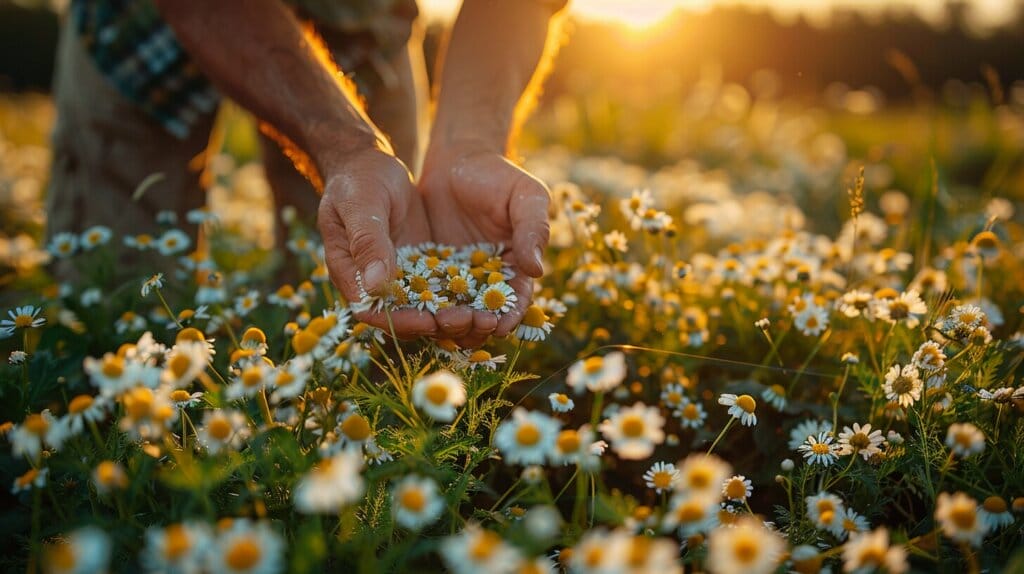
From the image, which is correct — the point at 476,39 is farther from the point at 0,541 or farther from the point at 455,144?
the point at 0,541

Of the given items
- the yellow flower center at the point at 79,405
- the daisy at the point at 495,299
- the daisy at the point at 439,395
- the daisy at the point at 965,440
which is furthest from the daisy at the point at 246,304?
the daisy at the point at 965,440

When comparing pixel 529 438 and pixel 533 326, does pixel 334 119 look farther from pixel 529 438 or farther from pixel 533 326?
pixel 529 438

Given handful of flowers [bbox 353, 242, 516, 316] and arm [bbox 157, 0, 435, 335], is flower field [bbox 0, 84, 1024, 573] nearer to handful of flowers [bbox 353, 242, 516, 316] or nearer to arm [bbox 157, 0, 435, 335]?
handful of flowers [bbox 353, 242, 516, 316]

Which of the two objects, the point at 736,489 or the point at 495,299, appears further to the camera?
the point at 495,299

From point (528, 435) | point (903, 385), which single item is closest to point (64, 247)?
point (528, 435)

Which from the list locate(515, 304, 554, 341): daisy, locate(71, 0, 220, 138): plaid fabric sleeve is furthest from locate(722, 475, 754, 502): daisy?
locate(71, 0, 220, 138): plaid fabric sleeve

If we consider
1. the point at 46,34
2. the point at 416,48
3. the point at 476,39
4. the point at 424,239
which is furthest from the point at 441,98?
the point at 46,34
